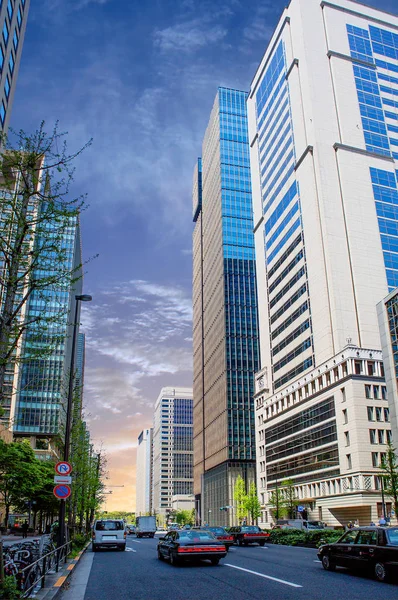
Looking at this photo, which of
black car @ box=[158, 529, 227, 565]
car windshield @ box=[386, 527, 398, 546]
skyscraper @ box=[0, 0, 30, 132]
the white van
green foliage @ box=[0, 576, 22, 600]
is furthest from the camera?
skyscraper @ box=[0, 0, 30, 132]

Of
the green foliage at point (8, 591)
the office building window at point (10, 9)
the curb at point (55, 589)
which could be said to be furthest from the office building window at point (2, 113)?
the green foliage at point (8, 591)

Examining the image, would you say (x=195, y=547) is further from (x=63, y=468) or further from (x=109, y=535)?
(x=109, y=535)

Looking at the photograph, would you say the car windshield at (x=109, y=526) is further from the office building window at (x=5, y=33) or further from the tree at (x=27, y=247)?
the office building window at (x=5, y=33)

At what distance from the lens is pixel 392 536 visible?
45.7ft

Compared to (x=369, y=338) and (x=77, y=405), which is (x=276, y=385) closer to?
(x=369, y=338)

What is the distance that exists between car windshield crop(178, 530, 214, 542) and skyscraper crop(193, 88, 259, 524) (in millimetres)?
104689

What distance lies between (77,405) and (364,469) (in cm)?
3598

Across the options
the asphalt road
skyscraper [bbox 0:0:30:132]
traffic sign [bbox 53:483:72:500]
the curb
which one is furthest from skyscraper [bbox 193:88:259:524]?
the curb

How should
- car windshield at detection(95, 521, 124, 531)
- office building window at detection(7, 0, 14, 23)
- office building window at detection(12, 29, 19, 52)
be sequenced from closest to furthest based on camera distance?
1. car windshield at detection(95, 521, 124, 531)
2. office building window at detection(7, 0, 14, 23)
3. office building window at detection(12, 29, 19, 52)

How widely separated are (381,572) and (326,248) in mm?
65789

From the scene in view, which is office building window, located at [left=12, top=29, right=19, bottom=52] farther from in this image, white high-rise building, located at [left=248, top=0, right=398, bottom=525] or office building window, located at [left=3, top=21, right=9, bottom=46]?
white high-rise building, located at [left=248, top=0, right=398, bottom=525]

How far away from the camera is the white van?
104ft

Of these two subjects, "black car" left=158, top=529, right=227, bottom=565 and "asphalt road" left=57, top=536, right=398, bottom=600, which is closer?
"asphalt road" left=57, top=536, right=398, bottom=600

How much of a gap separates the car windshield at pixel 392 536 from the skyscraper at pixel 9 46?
133 feet
